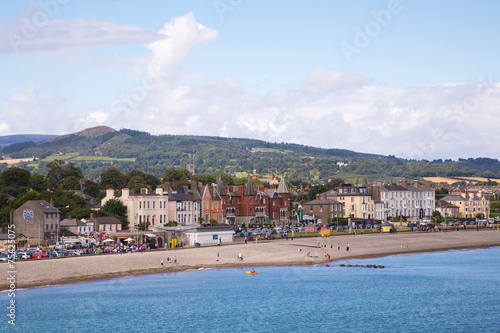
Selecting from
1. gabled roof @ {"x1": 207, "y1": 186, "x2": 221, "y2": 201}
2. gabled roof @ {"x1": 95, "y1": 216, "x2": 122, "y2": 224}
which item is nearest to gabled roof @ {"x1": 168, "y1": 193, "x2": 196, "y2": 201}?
gabled roof @ {"x1": 207, "y1": 186, "x2": 221, "y2": 201}

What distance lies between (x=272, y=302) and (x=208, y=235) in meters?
34.1

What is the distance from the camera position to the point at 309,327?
44.7m

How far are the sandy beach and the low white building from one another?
2.80 m

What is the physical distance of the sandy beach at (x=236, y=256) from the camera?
60.1m

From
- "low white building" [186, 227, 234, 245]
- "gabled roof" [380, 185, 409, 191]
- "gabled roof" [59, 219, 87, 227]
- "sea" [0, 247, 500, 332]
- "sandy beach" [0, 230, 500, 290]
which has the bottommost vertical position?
"sea" [0, 247, 500, 332]

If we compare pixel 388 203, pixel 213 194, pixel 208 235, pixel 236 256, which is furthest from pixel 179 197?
pixel 388 203

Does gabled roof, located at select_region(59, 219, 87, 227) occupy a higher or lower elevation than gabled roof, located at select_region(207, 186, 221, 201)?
lower

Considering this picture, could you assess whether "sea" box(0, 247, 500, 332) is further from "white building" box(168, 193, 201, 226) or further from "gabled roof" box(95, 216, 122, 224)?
"white building" box(168, 193, 201, 226)

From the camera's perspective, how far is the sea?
4500 cm

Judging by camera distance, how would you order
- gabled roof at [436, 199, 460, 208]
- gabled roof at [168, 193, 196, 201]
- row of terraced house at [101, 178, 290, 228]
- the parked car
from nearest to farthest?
the parked car, row of terraced house at [101, 178, 290, 228], gabled roof at [168, 193, 196, 201], gabled roof at [436, 199, 460, 208]

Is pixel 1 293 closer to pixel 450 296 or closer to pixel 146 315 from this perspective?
pixel 146 315

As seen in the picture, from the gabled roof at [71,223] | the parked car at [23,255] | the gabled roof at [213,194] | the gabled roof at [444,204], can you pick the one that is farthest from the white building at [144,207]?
the gabled roof at [444,204]

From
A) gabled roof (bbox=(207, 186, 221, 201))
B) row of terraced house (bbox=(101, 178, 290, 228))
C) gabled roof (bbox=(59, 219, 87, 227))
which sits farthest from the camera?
gabled roof (bbox=(207, 186, 221, 201))

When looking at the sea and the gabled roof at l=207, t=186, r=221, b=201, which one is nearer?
the sea
